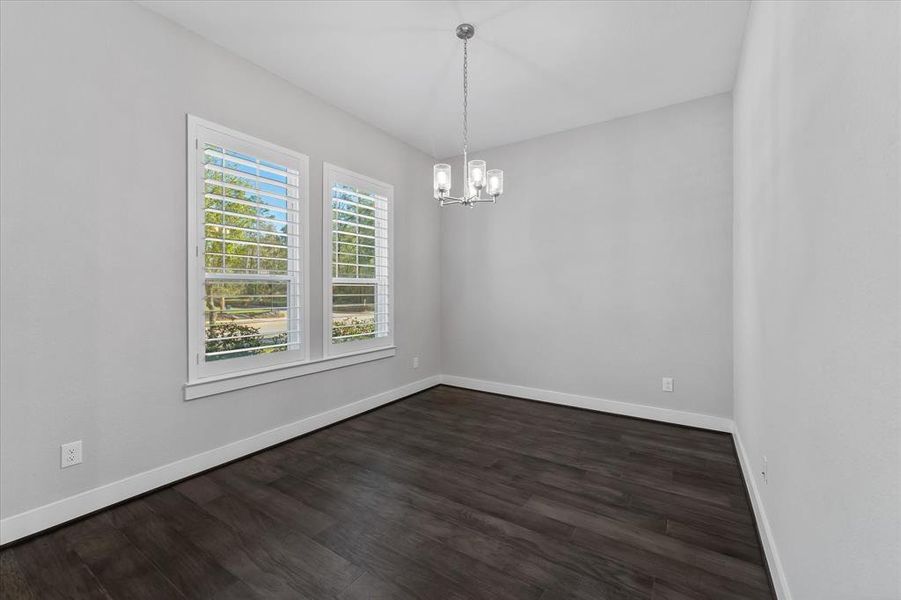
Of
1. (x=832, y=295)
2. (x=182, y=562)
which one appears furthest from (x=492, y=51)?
(x=182, y=562)

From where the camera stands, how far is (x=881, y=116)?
31.7 inches

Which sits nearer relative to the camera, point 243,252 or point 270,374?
point 243,252

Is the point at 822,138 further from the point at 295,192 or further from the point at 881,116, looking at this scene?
the point at 295,192

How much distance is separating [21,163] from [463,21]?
2596 millimetres

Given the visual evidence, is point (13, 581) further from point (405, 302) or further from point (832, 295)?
point (405, 302)

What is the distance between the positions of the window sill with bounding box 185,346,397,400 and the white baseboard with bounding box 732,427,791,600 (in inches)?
125

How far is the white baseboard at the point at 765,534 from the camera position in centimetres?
150

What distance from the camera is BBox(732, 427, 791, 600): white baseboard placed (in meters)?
1.50

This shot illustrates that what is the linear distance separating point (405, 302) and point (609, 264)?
7.45 ft

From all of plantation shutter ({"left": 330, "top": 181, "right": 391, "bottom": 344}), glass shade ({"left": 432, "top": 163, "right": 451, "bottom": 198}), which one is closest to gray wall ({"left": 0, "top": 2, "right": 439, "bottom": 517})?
plantation shutter ({"left": 330, "top": 181, "right": 391, "bottom": 344})

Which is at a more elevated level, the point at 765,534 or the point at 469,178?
the point at 469,178

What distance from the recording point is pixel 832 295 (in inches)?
42.5

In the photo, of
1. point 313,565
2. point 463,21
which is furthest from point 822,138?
point 313,565

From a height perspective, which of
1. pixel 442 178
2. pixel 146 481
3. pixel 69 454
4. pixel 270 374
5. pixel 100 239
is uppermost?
pixel 442 178
